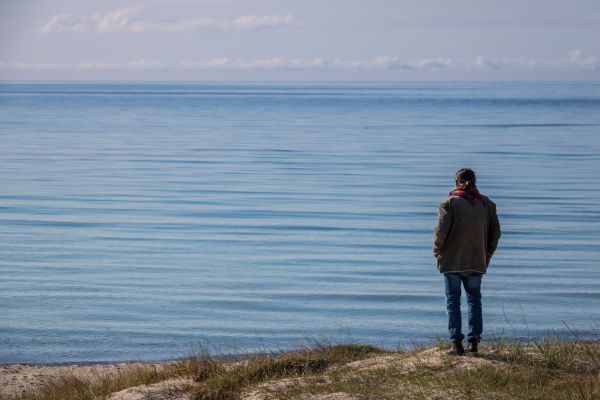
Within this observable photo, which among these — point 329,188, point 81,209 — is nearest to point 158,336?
point 81,209

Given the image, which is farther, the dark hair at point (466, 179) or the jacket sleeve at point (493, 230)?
the jacket sleeve at point (493, 230)

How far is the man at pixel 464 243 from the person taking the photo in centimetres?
920

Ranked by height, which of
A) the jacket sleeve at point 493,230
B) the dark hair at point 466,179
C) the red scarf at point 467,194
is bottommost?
the jacket sleeve at point 493,230

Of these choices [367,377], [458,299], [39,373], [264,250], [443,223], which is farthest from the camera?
[264,250]

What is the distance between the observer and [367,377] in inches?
349

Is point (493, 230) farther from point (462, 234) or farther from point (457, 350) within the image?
point (457, 350)

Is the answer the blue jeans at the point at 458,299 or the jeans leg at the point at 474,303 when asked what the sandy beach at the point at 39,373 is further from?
the jeans leg at the point at 474,303

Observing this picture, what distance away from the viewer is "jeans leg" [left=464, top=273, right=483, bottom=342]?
9.34 m

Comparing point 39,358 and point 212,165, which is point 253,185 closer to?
point 212,165

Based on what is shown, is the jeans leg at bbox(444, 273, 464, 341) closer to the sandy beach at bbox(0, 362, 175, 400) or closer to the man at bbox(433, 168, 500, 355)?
the man at bbox(433, 168, 500, 355)

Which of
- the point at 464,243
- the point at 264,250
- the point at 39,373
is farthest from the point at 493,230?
the point at 264,250

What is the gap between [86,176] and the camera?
1378 inches

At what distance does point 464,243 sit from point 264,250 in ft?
37.1

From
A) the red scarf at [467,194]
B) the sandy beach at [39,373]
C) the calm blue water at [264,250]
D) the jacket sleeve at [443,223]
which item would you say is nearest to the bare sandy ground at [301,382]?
the sandy beach at [39,373]
